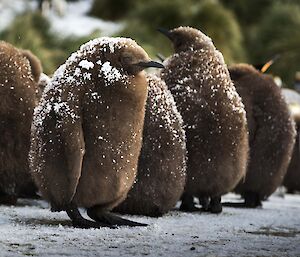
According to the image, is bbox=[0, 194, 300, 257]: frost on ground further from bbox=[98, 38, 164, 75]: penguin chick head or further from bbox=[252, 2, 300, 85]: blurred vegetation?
bbox=[252, 2, 300, 85]: blurred vegetation

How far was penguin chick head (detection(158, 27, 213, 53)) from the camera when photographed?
492cm

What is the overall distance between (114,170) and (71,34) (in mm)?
9167

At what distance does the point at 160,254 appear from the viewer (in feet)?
9.50

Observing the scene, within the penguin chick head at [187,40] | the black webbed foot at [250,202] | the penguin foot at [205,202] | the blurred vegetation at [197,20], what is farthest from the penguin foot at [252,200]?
the blurred vegetation at [197,20]

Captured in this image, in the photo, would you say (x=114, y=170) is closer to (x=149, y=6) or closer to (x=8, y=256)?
(x=8, y=256)

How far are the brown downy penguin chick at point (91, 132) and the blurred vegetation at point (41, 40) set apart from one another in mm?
6081

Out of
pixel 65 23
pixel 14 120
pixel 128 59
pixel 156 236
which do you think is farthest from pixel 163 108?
pixel 65 23

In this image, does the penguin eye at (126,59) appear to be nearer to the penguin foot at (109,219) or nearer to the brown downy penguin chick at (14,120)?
the penguin foot at (109,219)

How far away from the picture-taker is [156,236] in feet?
11.2

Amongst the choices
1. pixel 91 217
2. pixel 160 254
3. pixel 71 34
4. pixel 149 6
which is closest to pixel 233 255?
pixel 160 254

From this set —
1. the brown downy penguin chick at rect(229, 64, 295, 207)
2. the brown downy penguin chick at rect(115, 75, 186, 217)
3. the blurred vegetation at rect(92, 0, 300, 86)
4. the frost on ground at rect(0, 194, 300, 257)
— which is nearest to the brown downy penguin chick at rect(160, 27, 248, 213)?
the frost on ground at rect(0, 194, 300, 257)

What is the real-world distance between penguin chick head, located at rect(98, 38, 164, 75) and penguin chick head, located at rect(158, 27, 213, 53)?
1.18m

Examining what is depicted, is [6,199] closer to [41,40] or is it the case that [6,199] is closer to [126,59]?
[126,59]

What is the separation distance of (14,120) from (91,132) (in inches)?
36.2
